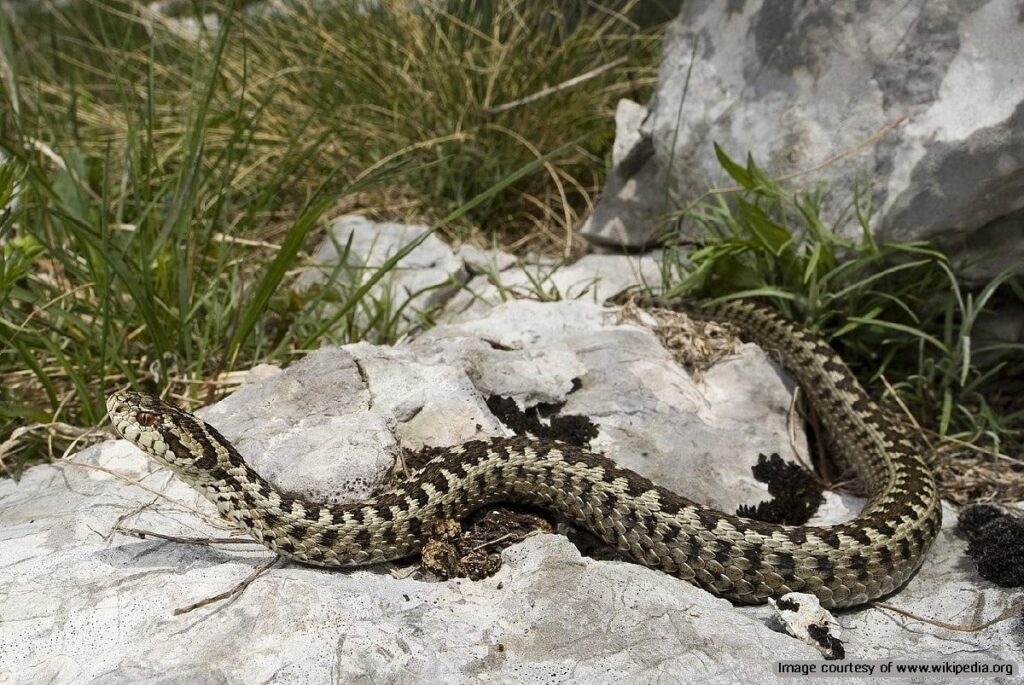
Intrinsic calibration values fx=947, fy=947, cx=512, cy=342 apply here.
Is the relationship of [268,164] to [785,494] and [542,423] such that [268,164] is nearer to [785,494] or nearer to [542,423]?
[542,423]

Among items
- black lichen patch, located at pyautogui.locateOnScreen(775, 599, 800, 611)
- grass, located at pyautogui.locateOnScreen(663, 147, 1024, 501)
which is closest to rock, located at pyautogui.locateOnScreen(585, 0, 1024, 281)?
grass, located at pyautogui.locateOnScreen(663, 147, 1024, 501)

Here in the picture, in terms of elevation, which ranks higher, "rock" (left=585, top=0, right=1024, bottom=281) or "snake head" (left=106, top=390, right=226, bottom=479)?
"rock" (left=585, top=0, right=1024, bottom=281)

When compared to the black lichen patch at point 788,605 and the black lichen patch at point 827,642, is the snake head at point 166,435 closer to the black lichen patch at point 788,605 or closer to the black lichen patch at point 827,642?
the black lichen patch at point 788,605

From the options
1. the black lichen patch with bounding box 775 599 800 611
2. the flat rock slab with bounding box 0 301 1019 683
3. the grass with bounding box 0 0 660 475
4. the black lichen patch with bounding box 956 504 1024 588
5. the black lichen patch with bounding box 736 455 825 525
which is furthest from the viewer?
the grass with bounding box 0 0 660 475

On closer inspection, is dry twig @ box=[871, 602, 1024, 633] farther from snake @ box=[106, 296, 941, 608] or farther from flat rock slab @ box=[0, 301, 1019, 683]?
snake @ box=[106, 296, 941, 608]

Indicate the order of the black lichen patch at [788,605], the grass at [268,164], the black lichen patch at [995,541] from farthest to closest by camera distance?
1. the grass at [268,164]
2. the black lichen patch at [995,541]
3. the black lichen patch at [788,605]

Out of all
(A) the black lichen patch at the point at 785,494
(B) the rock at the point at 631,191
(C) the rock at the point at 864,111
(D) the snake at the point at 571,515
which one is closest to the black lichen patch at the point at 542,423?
(D) the snake at the point at 571,515

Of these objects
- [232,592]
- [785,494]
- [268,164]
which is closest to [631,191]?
[785,494]

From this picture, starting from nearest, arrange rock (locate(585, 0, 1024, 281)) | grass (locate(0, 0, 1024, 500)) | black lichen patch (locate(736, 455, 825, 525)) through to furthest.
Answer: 1. black lichen patch (locate(736, 455, 825, 525))
2. rock (locate(585, 0, 1024, 281))
3. grass (locate(0, 0, 1024, 500))

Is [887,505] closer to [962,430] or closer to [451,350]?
[962,430]
